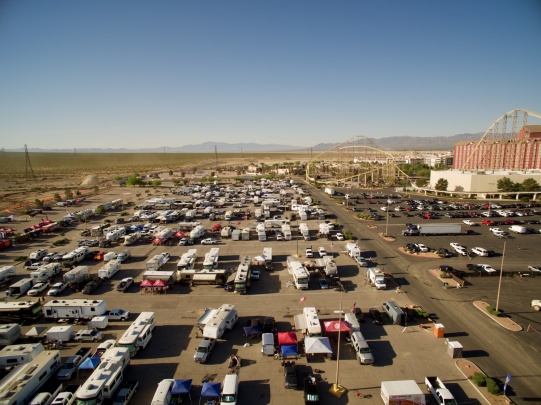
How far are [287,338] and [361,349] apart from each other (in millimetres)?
4940

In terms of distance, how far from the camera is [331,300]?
27984mm

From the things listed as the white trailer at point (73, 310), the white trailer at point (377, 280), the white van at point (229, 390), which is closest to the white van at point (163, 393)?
the white van at point (229, 390)

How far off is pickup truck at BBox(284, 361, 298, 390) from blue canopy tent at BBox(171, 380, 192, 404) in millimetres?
5486

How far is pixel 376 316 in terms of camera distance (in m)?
24.6

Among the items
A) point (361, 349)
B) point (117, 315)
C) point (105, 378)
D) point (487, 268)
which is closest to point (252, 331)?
point (361, 349)

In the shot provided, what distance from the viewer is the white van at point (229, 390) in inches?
632

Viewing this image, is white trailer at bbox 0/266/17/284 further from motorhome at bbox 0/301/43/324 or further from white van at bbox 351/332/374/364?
white van at bbox 351/332/374/364

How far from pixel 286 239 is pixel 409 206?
122ft

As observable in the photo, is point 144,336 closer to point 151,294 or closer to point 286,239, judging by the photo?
point 151,294

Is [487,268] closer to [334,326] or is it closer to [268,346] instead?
[334,326]

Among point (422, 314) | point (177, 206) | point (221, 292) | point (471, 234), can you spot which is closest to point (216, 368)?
point (221, 292)

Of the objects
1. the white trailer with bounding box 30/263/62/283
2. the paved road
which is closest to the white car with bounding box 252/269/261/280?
the paved road

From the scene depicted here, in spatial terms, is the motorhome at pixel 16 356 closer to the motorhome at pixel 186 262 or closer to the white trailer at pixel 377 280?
the motorhome at pixel 186 262

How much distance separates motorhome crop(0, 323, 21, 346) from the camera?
70.8 ft
